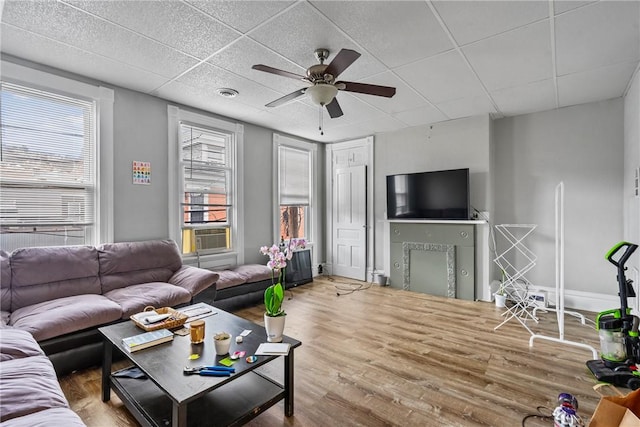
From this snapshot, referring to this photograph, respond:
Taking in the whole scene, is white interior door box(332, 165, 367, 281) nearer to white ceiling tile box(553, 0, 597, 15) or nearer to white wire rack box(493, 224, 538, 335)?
white wire rack box(493, 224, 538, 335)

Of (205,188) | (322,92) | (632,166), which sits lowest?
(205,188)

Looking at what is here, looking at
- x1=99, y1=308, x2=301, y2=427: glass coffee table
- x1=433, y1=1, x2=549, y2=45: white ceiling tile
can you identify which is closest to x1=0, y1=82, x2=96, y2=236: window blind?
x1=99, y1=308, x2=301, y2=427: glass coffee table

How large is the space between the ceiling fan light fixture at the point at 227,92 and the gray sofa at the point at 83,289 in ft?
6.13

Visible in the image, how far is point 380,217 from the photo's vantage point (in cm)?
539

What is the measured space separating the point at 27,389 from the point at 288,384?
1.26 meters

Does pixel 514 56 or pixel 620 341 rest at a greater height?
pixel 514 56

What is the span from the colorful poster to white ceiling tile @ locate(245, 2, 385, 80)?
210 centimetres

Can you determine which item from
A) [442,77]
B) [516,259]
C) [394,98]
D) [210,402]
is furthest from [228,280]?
[516,259]

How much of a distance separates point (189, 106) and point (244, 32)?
6.54 feet

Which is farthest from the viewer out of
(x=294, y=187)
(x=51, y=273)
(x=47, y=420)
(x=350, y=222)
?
(x=350, y=222)

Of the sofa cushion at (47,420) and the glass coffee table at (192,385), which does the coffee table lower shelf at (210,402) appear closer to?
the glass coffee table at (192,385)

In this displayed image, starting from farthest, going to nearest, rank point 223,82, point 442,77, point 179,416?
point 223,82
point 442,77
point 179,416

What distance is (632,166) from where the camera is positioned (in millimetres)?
3143

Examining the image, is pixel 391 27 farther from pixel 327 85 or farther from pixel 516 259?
pixel 516 259
